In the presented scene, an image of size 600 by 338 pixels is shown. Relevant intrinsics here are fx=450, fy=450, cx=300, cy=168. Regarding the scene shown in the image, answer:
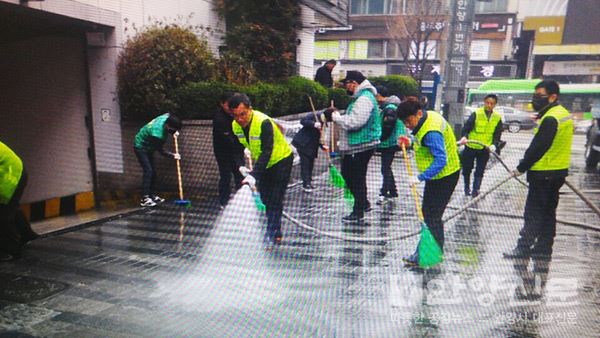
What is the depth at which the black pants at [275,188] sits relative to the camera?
13.2ft

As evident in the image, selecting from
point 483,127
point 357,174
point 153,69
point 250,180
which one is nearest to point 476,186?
point 483,127

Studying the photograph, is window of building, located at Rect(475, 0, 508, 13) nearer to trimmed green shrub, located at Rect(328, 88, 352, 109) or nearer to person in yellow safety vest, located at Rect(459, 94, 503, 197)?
person in yellow safety vest, located at Rect(459, 94, 503, 197)

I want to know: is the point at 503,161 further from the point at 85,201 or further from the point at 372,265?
the point at 85,201

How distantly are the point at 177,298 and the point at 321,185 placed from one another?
3.59m

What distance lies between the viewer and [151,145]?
5570 millimetres

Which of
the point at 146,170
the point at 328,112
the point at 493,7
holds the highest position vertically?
the point at 493,7

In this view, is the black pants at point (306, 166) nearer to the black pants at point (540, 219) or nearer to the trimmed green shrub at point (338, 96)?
the trimmed green shrub at point (338, 96)

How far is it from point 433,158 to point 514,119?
80.6 inches

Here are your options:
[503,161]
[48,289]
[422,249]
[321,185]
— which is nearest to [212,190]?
[321,185]

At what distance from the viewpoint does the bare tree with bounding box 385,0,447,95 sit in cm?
586

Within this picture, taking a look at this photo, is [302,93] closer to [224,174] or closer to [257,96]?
[257,96]

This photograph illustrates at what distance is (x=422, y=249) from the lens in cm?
352

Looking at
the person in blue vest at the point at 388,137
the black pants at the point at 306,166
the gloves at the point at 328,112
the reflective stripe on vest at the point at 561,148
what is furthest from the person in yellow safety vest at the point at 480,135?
the black pants at the point at 306,166

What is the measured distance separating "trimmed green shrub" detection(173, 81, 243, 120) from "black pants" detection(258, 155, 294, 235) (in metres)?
2.20
